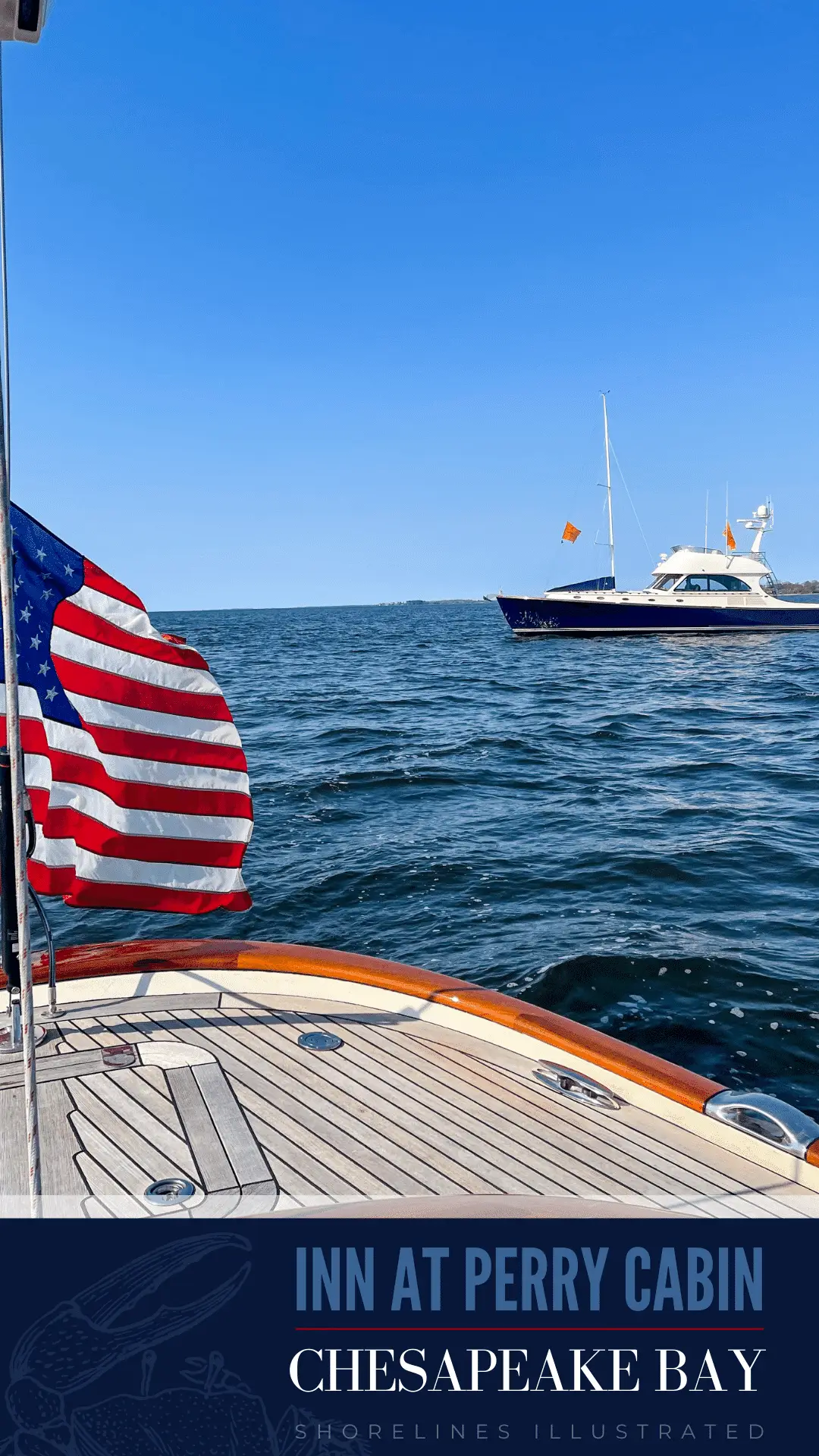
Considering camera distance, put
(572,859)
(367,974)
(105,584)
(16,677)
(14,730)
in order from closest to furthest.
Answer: (16,677), (14,730), (105,584), (367,974), (572,859)

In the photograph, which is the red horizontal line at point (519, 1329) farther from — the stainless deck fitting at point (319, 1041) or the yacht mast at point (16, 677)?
the stainless deck fitting at point (319, 1041)

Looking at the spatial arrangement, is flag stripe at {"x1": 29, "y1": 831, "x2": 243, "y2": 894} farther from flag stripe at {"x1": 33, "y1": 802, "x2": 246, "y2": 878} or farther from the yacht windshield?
the yacht windshield

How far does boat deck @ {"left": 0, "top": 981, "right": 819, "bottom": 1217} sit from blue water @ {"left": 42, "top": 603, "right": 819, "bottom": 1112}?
2061mm

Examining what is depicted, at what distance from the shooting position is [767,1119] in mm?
2836

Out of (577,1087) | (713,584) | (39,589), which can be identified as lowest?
(577,1087)

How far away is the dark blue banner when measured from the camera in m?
1.61

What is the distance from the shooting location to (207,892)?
136 inches

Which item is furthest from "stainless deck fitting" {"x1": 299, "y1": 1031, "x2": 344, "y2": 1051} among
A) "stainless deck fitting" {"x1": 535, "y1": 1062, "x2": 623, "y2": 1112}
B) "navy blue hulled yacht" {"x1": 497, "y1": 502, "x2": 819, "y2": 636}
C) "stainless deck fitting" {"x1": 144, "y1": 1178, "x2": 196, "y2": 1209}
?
"navy blue hulled yacht" {"x1": 497, "y1": 502, "x2": 819, "y2": 636}

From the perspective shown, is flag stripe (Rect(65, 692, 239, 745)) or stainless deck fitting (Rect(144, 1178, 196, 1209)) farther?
flag stripe (Rect(65, 692, 239, 745))

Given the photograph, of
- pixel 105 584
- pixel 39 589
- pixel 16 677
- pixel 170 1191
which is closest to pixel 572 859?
pixel 105 584

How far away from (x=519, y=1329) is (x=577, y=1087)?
4.57ft

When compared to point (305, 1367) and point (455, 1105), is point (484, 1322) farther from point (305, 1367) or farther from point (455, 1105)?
point (455, 1105)

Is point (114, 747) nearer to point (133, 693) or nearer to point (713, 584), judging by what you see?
point (133, 693)

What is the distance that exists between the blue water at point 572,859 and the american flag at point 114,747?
2.93 m
